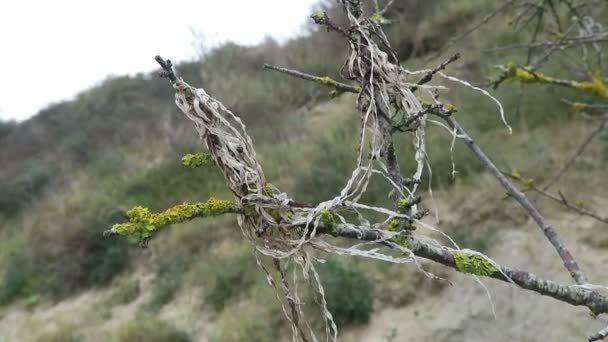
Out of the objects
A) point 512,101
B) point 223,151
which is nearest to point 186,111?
point 223,151

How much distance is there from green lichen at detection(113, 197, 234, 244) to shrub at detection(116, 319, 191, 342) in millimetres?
4467

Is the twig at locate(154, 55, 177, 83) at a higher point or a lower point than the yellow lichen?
higher

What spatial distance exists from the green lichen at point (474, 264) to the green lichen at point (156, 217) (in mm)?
252

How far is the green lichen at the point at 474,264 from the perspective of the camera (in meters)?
0.58

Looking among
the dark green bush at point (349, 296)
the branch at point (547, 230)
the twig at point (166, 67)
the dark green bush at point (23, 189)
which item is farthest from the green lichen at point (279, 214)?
the dark green bush at point (23, 189)

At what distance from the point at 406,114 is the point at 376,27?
122 mm

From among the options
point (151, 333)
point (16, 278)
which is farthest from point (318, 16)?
point (16, 278)

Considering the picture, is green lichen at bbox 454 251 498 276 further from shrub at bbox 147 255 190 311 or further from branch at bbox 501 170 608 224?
shrub at bbox 147 255 190 311

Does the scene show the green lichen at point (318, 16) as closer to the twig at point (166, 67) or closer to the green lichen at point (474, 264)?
the twig at point (166, 67)

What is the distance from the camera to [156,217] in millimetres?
514

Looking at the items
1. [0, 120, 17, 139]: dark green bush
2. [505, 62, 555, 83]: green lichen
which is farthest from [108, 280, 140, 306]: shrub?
[0, 120, 17, 139]: dark green bush

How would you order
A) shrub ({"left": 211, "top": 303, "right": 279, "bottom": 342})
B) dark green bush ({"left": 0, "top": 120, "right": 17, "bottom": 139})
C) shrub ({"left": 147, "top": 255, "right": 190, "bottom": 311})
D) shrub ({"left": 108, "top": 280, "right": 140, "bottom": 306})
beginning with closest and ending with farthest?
shrub ({"left": 211, "top": 303, "right": 279, "bottom": 342})
shrub ({"left": 147, "top": 255, "right": 190, "bottom": 311})
shrub ({"left": 108, "top": 280, "right": 140, "bottom": 306})
dark green bush ({"left": 0, "top": 120, "right": 17, "bottom": 139})

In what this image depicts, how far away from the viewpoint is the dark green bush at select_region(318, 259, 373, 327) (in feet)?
12.9

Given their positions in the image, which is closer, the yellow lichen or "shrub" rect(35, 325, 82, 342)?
the yellow lichen
